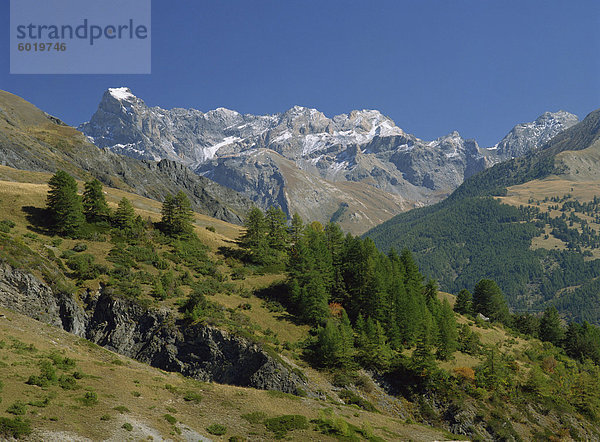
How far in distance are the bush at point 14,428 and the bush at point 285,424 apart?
1584cm

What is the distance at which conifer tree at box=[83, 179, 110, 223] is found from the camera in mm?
71812

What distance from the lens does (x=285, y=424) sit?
105 ft

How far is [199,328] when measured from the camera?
54500 millimetres

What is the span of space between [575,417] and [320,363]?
38290 millimetres

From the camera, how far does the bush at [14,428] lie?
22.0m

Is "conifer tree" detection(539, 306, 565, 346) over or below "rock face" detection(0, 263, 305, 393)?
below

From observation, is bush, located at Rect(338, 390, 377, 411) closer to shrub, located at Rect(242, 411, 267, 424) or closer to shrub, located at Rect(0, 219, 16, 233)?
shrub, located at Rect(242, 411, 267, 424)

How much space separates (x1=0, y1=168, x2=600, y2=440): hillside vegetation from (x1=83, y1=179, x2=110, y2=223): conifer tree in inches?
32.3

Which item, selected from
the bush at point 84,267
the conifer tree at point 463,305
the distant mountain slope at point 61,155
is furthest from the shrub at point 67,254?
the distant mountain slope at point 61,155

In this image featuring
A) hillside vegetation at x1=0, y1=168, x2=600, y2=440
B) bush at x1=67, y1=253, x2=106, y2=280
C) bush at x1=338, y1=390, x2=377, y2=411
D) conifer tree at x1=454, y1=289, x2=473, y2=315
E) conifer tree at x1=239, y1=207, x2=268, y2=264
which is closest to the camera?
hillside vegetation at x1=0, y1=168, x2=600, y2=440

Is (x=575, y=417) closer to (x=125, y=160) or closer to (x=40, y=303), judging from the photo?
(x=40, y=303)

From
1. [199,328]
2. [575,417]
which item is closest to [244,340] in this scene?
[199,328]

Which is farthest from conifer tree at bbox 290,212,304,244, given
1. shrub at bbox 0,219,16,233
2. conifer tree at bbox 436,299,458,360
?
shrub at bbox 0,219,16,233

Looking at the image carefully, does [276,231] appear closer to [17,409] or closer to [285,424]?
[285,424]
